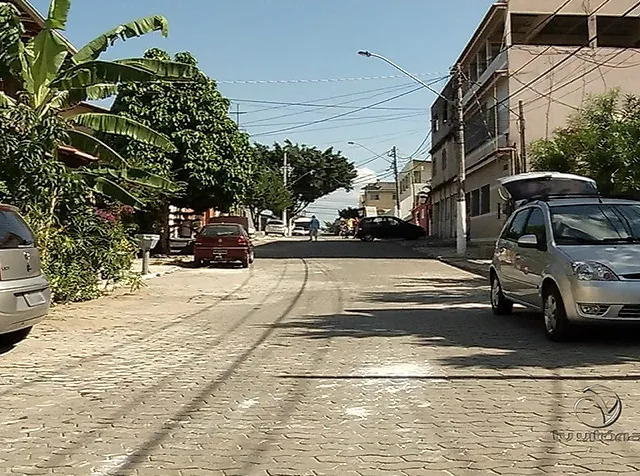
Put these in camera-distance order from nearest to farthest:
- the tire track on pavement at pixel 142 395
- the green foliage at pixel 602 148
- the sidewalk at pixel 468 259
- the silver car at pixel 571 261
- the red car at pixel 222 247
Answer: the tire track on pavement at pixel 142 395 → the silver car at pixel 571 261 → the green foliage at pixel 602 148 → the sidewalk at pixel 468 259 → the red car at pixel 222 247

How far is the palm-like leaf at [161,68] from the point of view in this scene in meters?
15.7

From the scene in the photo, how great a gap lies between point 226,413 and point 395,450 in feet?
5.63

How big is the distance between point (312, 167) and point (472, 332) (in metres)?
69.7

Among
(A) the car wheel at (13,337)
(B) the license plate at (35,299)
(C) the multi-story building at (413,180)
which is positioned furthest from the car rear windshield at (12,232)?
(C) the multi-story building at (413,180)

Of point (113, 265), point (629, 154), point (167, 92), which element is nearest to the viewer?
point (113, 265)

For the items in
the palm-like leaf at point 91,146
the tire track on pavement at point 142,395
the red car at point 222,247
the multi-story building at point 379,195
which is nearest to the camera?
the tire track on pavement at point 142,395

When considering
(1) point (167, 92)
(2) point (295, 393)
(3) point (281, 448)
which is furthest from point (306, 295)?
(1) point (167, 92)

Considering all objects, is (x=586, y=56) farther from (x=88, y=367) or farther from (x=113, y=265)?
(x=88, y=367)

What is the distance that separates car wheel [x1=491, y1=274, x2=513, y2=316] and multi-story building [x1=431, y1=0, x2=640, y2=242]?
15787 mm

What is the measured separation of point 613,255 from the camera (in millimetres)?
9562

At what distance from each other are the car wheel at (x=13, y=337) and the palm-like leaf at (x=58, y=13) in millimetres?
6140

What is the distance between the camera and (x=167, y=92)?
1177 inches

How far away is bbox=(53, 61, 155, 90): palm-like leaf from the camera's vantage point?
1506cm

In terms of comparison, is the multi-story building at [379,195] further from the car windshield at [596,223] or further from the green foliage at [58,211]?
the car windshield at [596,223]
